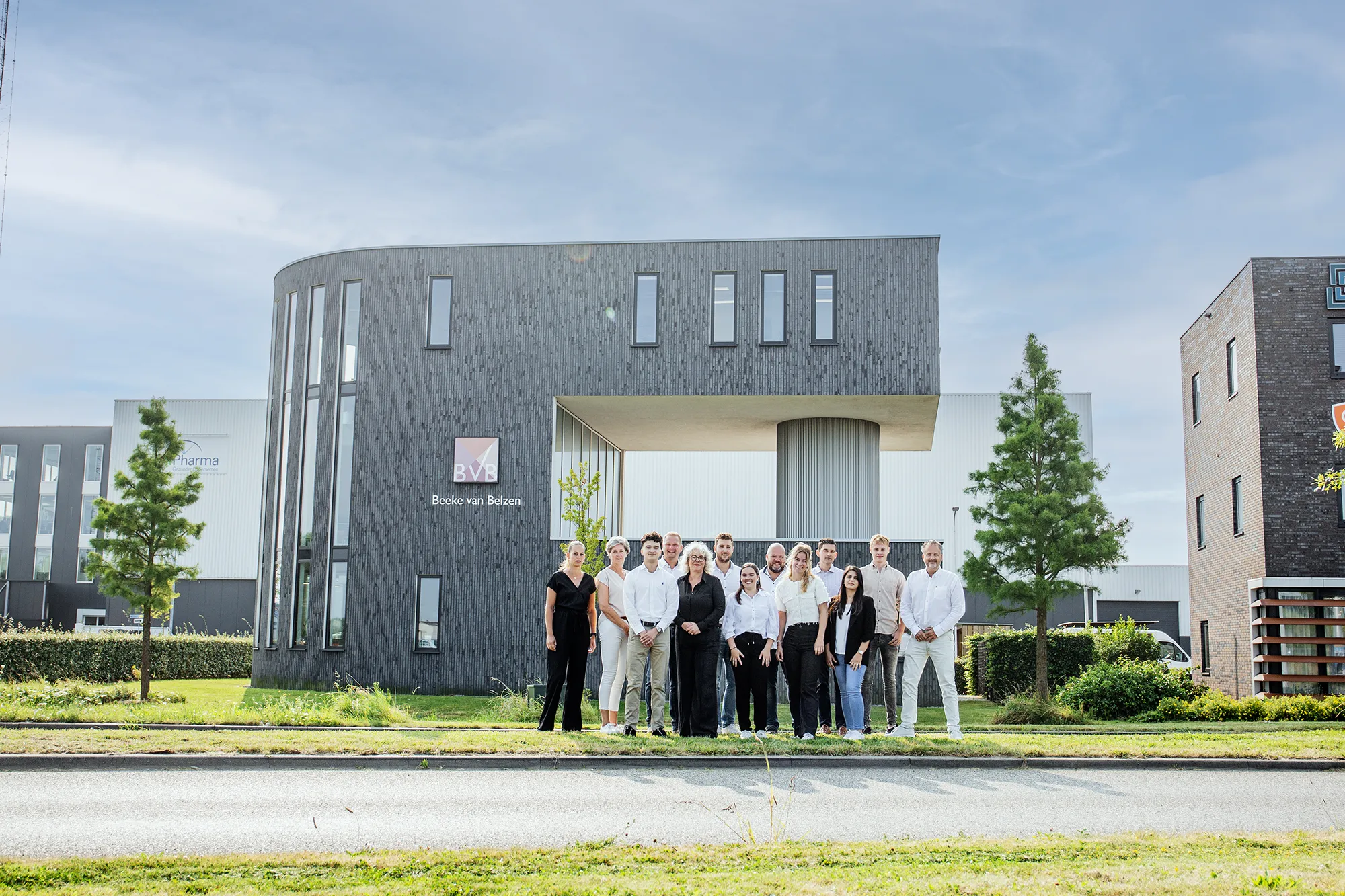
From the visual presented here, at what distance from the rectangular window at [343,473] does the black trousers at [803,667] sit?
14377 millimetres

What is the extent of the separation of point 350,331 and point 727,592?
15230 mm

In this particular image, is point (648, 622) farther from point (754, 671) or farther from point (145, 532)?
point (145, 532)

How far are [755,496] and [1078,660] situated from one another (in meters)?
17.3

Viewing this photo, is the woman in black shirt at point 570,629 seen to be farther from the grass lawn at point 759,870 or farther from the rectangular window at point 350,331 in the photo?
the rectangular window at point 350,331

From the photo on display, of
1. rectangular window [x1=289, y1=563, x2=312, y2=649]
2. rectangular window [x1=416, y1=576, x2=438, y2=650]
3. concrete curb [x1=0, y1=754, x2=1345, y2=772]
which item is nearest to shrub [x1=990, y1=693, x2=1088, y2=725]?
concrete curb [x1=0, y1=754, x2=1345, y2=772]

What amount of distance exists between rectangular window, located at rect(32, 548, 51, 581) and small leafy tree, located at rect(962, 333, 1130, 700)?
140 feet

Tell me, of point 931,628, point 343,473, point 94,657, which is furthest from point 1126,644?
point 94,657

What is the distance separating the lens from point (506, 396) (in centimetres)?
2377

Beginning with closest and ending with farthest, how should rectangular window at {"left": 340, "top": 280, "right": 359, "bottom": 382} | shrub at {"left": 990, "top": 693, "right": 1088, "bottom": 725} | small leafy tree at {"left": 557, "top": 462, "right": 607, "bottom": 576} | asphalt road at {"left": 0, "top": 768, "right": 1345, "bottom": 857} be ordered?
asphalt road at {"left": 0, "top": 768, "right": 1345, "bottom": 857} < shrub at {"left": 990, "top": 693, "right": 1088, "bottom": 725} < small leafy tree at {"left": 557, "top": 462, "right": 607, "bottom": 576} < rectangular window at {"left": 340, "top": 280, "right": 359, "bottom": 382}

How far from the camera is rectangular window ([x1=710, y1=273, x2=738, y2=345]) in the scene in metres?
23.6

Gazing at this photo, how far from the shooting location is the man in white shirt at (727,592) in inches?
478

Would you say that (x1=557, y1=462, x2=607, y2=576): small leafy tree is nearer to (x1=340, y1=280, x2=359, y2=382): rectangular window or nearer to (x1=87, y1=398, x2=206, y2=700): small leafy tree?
(x1=340, y1=280, x2=359, y2=382): rectangular window

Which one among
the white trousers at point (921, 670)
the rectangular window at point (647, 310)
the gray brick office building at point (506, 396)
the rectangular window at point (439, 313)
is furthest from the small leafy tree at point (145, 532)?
the white trousers at point (921, 670)

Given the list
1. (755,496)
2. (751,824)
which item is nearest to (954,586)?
(751,824)
